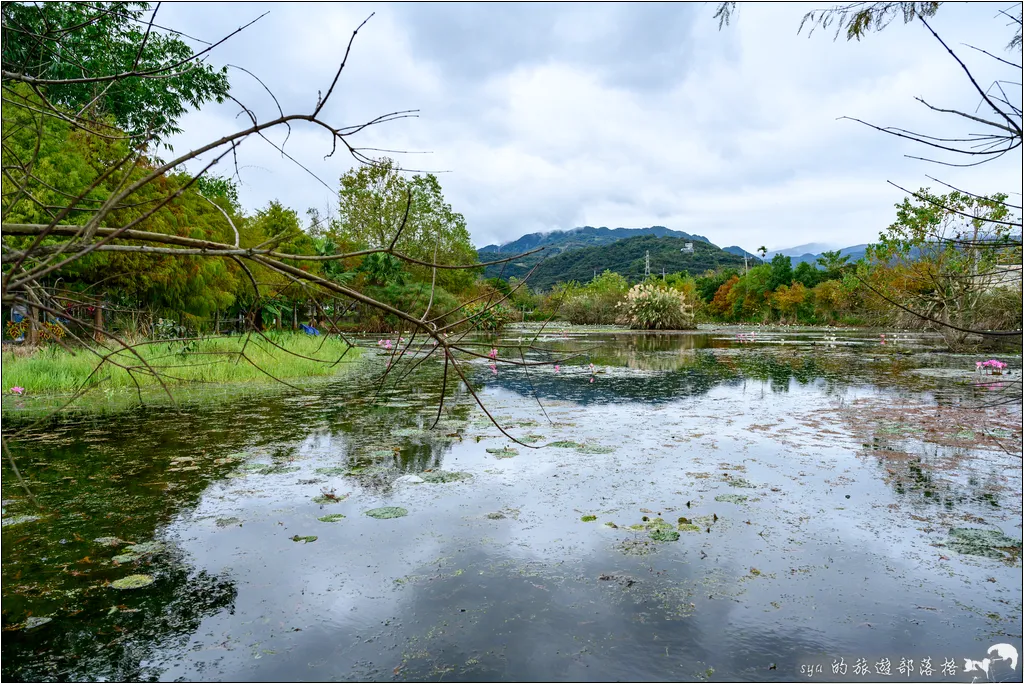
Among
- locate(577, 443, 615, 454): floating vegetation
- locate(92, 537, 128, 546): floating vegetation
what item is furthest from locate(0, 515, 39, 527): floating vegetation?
locate(577, 443, 615, 454): floating vegetation

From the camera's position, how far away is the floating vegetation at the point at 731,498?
11.9 feet

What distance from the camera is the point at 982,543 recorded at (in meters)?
2.98

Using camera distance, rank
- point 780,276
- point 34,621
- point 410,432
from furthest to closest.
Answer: point 780,276 → point 410,432 → point 34,621

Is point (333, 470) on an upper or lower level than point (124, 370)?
lower

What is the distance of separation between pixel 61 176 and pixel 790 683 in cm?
898

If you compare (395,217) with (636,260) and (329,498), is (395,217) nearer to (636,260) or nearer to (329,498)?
(329,498)

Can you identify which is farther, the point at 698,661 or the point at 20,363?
the point at 20,363

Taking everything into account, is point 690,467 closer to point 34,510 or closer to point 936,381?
point 34,510

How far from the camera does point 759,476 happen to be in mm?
4137

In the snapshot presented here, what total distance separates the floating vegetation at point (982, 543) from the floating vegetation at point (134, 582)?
11.2 ft

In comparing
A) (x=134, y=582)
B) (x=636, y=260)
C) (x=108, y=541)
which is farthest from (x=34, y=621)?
(x=636, y=260)

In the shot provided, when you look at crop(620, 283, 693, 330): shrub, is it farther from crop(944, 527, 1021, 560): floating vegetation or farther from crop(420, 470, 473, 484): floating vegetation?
crop(944, 527, 1021, 560): floating vegetation

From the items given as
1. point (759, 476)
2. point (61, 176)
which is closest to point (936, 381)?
point (759, 476)

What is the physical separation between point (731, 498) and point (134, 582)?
293cm
